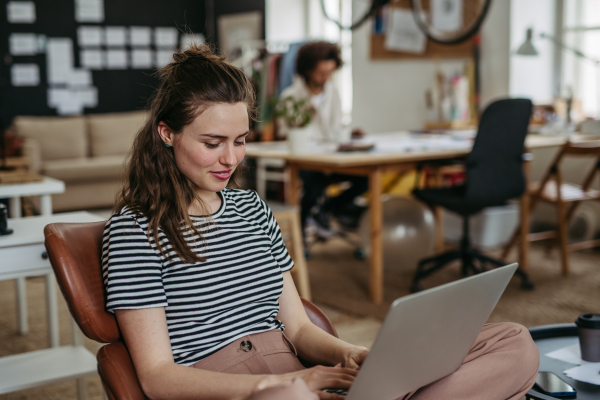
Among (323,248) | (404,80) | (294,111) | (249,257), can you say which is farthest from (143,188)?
(404,80)

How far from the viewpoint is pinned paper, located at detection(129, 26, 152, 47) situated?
696 centimetres

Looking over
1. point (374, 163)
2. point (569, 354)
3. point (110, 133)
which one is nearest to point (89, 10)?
point (110, 133)

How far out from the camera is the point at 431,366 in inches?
40.8

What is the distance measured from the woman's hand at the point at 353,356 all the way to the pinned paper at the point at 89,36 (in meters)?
6.33

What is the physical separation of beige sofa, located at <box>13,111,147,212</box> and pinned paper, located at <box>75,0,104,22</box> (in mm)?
1082

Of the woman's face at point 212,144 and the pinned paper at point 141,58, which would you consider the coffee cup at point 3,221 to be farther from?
the pinned paper at point 141,58

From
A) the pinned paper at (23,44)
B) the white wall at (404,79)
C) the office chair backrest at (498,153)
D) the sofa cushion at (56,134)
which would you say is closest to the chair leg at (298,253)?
the office chair backrest at (498,153)

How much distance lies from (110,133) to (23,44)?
132 centimetres

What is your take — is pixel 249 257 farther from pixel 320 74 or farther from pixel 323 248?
pixel 323 248

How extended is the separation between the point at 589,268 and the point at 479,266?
0.63 meters

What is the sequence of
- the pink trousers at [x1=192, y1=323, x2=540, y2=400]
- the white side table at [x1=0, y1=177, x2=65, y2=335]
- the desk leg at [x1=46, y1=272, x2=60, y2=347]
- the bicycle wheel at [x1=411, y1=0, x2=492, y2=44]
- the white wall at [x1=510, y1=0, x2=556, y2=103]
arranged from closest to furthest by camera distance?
the pink trousers at [x1=192, y1=323, x2=540, y2=400]
the white side table at [x1=0, y1=177, x2=65, y2=335]
the desk leg at [x1=46, y1=272, x2=60, y2=347]
the bicycle wheel at [x1=411, y1=0, x2=492, y2=44]
the white wall at [x1=510, y1=0, x2=556, y2=103]

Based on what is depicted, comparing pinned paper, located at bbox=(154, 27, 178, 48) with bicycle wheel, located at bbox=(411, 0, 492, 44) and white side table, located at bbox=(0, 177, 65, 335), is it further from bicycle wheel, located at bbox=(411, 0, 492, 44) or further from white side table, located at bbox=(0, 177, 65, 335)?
white side table, located at bbox=(0, 177, 65, 335)

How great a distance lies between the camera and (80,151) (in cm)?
608

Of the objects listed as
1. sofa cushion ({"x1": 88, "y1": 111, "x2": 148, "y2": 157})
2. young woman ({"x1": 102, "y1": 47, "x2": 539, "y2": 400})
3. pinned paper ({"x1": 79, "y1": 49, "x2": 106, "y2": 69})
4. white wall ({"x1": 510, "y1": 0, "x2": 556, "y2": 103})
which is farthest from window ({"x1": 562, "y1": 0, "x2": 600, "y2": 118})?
pinned paper ({"x1": 79, "y1": 49, "x2": 106, "y2": 69})
